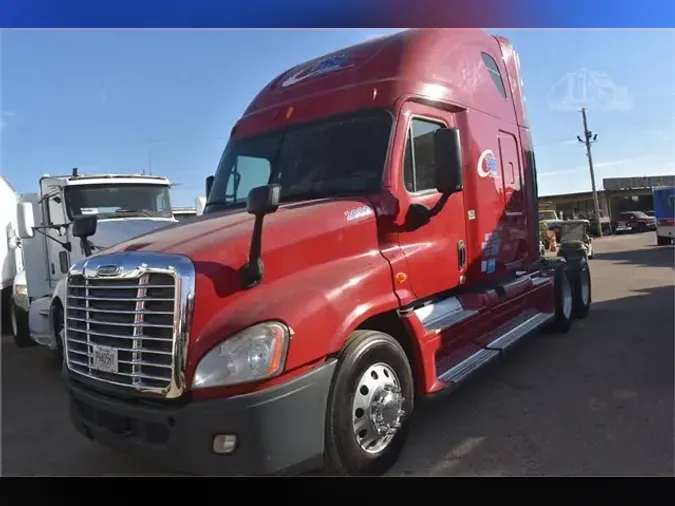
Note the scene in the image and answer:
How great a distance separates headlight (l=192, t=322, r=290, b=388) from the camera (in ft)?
9.58

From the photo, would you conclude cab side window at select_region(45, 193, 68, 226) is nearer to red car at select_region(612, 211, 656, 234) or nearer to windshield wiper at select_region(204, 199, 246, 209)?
windshield wiper at select_region(204, 199, 246, 209)

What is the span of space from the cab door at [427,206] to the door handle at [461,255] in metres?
0.02

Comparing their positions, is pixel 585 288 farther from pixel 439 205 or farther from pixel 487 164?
pixel 439 205

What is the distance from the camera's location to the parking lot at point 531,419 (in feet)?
12.4

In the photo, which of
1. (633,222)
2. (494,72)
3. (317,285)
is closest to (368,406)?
(317,285)

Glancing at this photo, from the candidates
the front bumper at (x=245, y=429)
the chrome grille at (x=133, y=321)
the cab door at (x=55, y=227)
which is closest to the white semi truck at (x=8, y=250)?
the cab door at (x=55, y=227)

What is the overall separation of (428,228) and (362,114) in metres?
1.05

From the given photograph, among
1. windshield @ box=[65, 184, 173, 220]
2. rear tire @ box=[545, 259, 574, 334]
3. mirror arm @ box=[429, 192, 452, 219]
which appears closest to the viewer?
mirror arm @ box=[429, 192, 452, 219]

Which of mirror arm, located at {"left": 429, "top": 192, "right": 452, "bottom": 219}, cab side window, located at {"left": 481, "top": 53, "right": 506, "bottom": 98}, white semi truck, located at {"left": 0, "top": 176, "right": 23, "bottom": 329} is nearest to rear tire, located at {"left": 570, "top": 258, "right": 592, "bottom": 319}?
cab side window, located at {"left": 481, "top": 53, "right": 506, "bottom": 98}

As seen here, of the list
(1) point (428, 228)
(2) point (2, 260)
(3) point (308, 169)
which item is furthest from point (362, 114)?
(2) point (2, 260)

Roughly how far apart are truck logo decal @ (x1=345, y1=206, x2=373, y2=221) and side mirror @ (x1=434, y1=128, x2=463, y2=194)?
2.22 feet

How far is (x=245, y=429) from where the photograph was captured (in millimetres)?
2889

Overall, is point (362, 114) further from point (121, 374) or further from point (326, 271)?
point (121, 374)
